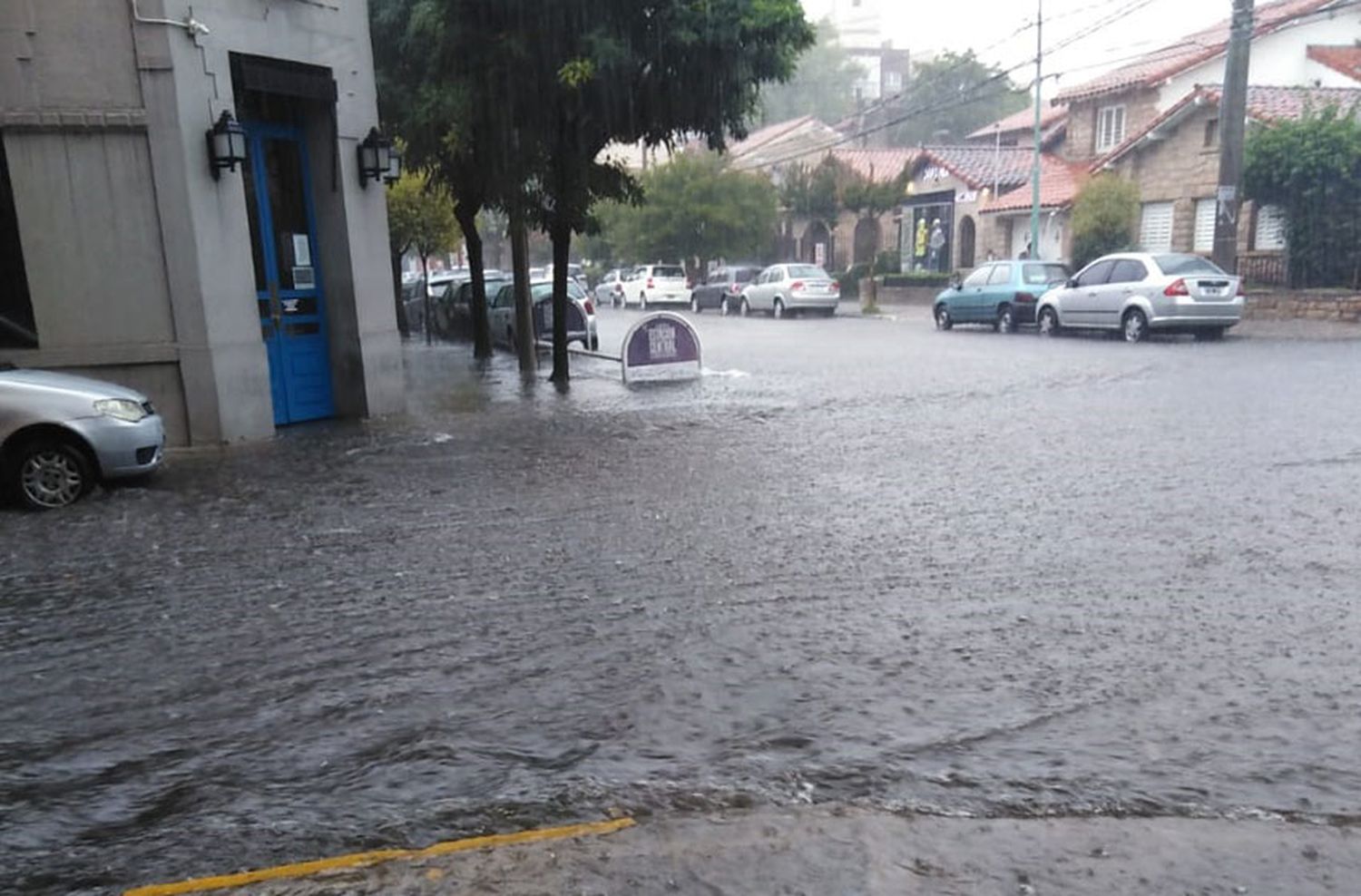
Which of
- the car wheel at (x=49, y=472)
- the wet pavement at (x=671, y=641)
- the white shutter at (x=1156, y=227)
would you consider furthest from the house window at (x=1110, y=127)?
the car wheel at (x=49, y=472)

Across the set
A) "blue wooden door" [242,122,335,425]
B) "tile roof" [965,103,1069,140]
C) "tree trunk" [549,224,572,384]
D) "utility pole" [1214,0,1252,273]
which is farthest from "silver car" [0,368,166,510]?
"tile roof" [965,103,1069,140]

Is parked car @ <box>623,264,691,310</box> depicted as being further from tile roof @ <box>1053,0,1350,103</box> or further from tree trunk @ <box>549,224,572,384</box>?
tree trunk @ <box>549,224,572,384</box>

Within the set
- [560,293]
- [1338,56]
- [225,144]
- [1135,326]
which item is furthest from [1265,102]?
[225,144]

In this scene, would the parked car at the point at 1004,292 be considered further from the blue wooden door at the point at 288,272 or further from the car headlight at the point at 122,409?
the car headlight at the point at 122,409

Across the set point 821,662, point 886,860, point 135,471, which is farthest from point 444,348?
point 886,860

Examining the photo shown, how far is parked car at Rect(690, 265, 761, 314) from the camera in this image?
38.1 metres

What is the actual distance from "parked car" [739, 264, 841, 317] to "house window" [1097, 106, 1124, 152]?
1126 cm

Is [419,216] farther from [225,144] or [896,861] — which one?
[896,861]

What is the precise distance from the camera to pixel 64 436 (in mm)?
8086

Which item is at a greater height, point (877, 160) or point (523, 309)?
point (877, 160)

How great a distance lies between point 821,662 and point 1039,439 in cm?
598

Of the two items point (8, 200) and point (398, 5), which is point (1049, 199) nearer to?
point (398, 5)

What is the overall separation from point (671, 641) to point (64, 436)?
5.58 meters

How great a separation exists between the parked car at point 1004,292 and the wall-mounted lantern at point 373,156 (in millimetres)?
15240
